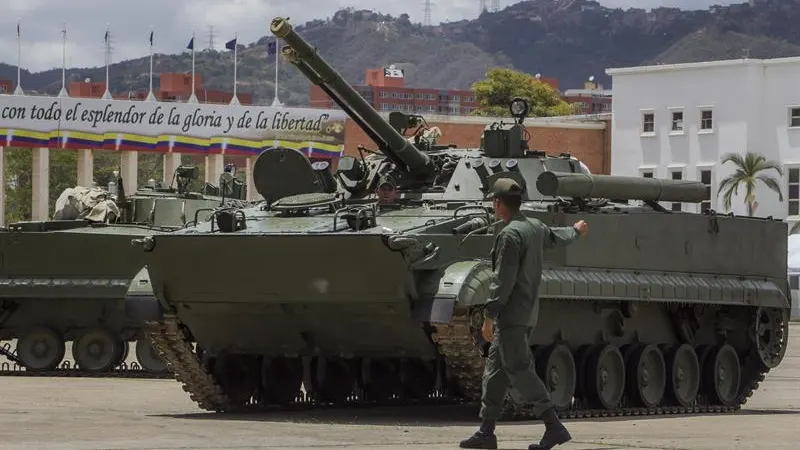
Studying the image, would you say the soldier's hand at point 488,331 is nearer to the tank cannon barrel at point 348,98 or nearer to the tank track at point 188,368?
the tank cannon barrel at point 348,98

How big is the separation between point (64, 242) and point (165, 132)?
121ft

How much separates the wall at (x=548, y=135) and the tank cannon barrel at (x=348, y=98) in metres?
39.5

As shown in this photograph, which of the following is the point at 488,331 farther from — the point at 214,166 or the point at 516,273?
the point at 214,166

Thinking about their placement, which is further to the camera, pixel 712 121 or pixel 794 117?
pixel 712 121

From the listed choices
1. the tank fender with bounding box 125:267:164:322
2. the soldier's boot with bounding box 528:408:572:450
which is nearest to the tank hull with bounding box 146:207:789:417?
the tank fender with bounding box 125:267:164:322

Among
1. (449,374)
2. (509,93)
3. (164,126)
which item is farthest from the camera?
(509,93)

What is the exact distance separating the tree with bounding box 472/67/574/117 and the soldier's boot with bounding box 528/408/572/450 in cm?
8421

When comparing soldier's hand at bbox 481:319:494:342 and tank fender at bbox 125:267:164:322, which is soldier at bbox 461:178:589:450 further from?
tank fender at bbox 125:267:164:322

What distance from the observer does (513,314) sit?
49.8 feet

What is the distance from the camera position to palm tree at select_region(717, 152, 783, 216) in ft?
233

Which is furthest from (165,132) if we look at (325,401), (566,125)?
(325,401)

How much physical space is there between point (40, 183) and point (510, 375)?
5190 centimetres

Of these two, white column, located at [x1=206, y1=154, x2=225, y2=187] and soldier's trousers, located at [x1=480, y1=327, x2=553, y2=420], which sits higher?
white column, located at [x1=206, y1=154, x2=225, y2=187]

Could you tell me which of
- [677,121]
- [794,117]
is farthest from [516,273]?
[677,121]
